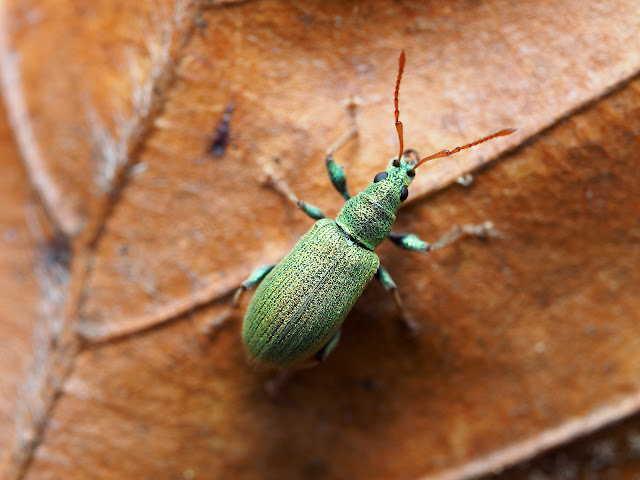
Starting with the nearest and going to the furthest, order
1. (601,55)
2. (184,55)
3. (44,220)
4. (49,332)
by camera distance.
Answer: (601,55) → (184,55) → (49,332) → (44,220)

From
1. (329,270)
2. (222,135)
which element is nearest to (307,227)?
(329,270)

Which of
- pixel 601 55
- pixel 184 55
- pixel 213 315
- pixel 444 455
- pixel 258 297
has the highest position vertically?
pixel 601 55

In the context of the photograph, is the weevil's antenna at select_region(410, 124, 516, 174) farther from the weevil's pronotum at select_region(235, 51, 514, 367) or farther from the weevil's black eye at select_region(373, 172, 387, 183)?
the weevil's black eye at select_region(373, 172, 387, 183)

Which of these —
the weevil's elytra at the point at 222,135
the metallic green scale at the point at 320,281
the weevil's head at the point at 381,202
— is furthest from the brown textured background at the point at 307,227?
the metallic green scale at the point at 320,281

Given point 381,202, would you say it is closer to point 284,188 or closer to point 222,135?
point 284,188

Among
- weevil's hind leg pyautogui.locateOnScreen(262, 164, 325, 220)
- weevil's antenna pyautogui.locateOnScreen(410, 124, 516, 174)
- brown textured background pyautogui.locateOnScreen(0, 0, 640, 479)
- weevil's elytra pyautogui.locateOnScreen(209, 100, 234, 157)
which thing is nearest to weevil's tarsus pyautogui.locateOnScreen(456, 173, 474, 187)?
brown textured background pyautogui.locateOnScreen(0, 0, 640, 479)

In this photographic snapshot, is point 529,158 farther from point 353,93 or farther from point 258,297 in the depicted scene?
point 258,297

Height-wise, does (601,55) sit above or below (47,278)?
above

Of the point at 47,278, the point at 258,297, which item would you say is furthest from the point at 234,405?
the point at 47,278
